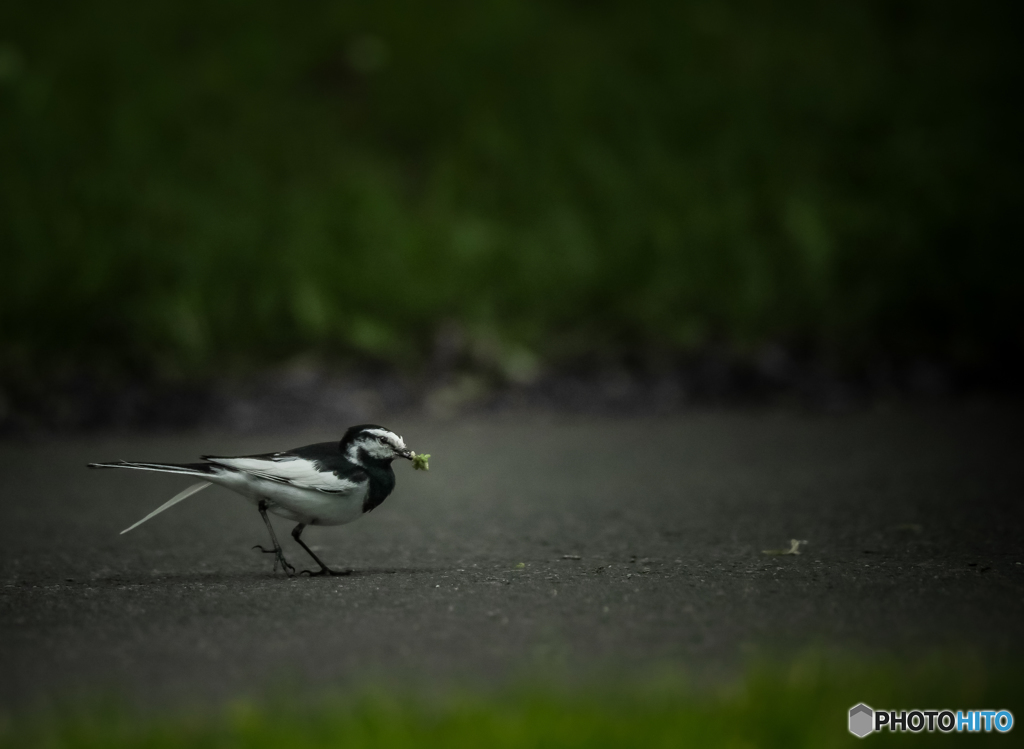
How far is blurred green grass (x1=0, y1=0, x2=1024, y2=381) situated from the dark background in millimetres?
27

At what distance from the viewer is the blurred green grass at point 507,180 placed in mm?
8445

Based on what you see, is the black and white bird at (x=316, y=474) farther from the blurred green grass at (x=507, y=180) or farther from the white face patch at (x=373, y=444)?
the blurred green grass at (x=507, y=180)

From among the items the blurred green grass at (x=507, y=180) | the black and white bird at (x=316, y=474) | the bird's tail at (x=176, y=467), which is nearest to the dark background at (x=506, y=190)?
the blurred green grass at (x=507, y=180)

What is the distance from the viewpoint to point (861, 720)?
1996 millimetres

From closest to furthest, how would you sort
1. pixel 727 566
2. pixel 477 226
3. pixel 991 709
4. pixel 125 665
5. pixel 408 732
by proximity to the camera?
pixel 408 732 → pixel 991 709 → pixel 125 665 → pixel 727 566 → pixel 477 226

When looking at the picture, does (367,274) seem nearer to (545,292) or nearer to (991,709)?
(545,292)

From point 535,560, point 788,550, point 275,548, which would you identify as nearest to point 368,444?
point 275,548

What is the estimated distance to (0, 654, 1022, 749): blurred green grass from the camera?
187cm

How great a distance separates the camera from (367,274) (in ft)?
29.2

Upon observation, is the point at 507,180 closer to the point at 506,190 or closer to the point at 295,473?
the point at 506,190

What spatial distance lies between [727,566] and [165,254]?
6524 millimetres

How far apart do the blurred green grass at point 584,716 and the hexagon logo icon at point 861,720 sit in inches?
0.7

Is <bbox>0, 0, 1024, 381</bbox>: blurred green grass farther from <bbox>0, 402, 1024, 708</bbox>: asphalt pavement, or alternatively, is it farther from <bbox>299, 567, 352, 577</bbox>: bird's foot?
<bbox>299, 567, 352, 577</bbox>: bird's foot

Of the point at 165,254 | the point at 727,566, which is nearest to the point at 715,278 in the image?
the point at 165,254
